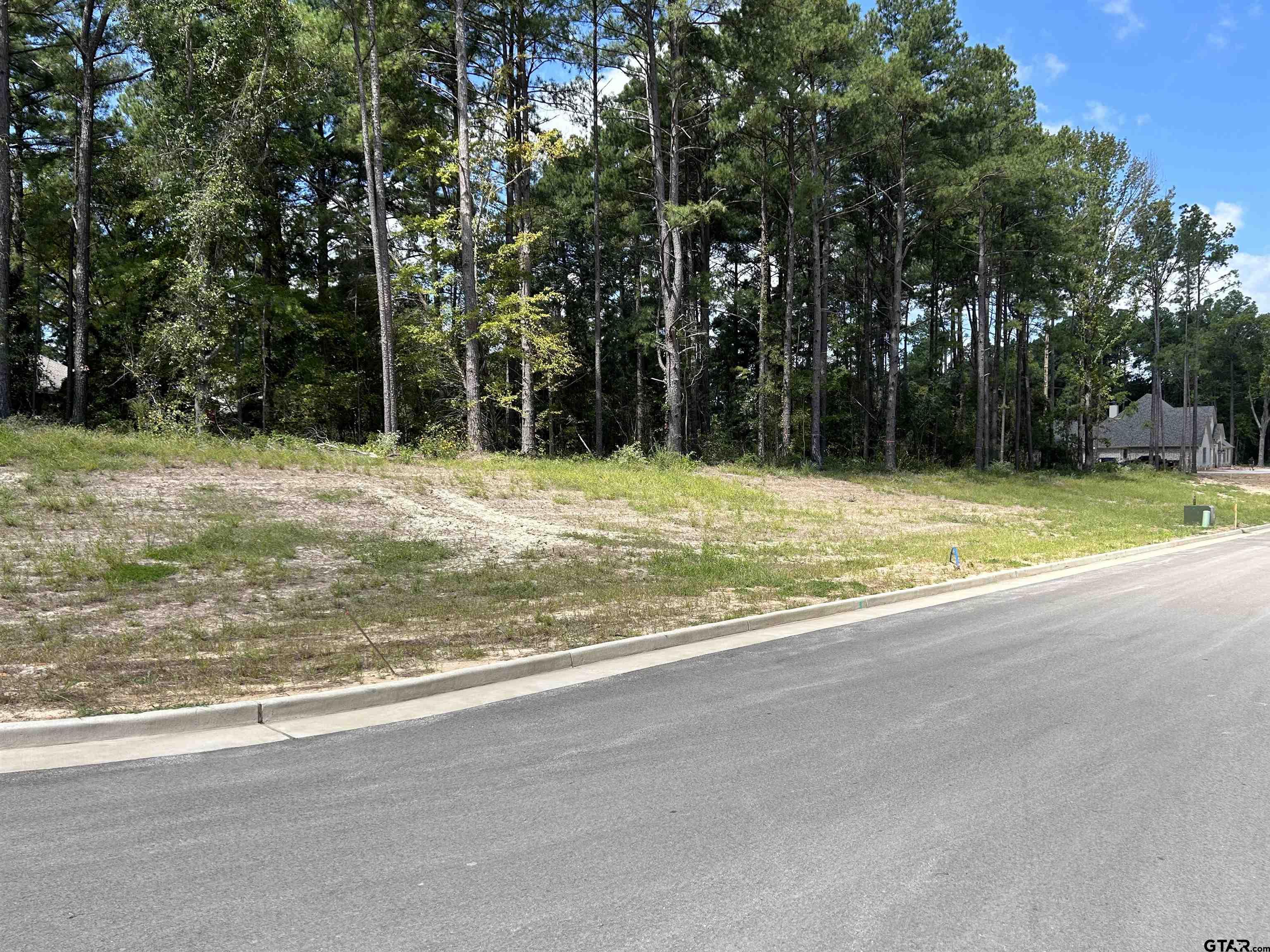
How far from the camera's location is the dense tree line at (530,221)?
79.7 feet

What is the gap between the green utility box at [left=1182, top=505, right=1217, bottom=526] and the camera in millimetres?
25000

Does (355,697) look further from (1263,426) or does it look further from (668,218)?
(1263,426)

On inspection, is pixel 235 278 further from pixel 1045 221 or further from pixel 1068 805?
pixel 1045 221

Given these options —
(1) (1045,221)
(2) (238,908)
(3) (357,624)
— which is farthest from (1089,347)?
(2) (238,908)

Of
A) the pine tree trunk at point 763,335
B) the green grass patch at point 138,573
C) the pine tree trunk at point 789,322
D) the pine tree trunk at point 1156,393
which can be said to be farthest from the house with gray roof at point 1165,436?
the green grass patch at point 138,573

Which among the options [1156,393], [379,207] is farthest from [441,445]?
[1156,393]

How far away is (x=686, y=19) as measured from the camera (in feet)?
88.4

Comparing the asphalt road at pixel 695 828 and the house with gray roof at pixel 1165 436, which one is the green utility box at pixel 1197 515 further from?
the house with gray roof at pixel 1165 436

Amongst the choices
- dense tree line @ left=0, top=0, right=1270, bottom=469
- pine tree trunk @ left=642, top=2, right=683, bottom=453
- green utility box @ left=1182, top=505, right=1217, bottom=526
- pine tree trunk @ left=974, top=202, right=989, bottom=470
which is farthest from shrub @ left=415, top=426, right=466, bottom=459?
pine tree trunk @ left=974, top=202, right=989, bottom=470

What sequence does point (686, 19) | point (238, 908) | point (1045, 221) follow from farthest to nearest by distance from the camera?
point (1045, 221) → point (686, 19) → point (238, 908)

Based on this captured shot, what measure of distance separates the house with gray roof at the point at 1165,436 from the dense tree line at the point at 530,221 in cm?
3656

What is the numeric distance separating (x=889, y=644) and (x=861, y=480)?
2227 cm

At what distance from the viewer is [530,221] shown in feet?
104

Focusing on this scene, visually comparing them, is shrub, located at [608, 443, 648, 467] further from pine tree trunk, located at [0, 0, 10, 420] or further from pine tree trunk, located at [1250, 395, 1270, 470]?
pine tree trunk, located at [1250, 395, 1270, 470]
